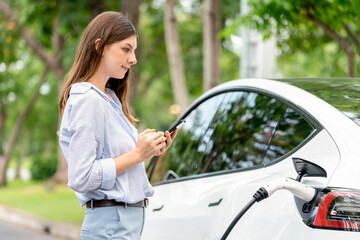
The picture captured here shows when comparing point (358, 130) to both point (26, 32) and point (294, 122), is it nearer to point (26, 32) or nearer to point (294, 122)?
point (294, 122)

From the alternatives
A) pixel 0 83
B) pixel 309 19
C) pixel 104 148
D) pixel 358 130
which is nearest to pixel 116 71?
pixel 104 148

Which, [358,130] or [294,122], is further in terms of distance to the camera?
[294,122]

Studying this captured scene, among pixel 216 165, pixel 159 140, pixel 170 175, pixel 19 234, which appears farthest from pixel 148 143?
pixel 19 234

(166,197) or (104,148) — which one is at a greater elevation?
(104,148)

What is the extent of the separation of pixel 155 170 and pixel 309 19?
3.80m

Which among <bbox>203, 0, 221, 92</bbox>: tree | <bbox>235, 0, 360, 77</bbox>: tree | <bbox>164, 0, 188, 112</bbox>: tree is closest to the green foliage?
<bbox>164, 0, 188, 112</bbox>: tree

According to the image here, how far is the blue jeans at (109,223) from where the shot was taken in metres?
2.32

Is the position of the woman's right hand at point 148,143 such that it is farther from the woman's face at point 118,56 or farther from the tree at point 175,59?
the tree at point 175,59

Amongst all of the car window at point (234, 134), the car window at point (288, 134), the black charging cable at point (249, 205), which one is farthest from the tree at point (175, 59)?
the black charging cable at point (249, 205)

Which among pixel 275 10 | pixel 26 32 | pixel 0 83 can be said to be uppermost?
pixel 275 10

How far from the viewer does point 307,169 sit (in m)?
2.23

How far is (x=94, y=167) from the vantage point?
2234mm

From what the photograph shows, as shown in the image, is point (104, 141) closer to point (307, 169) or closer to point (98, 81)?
point (98, 81)

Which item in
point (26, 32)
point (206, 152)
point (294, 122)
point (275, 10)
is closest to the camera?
point (294, 122)
